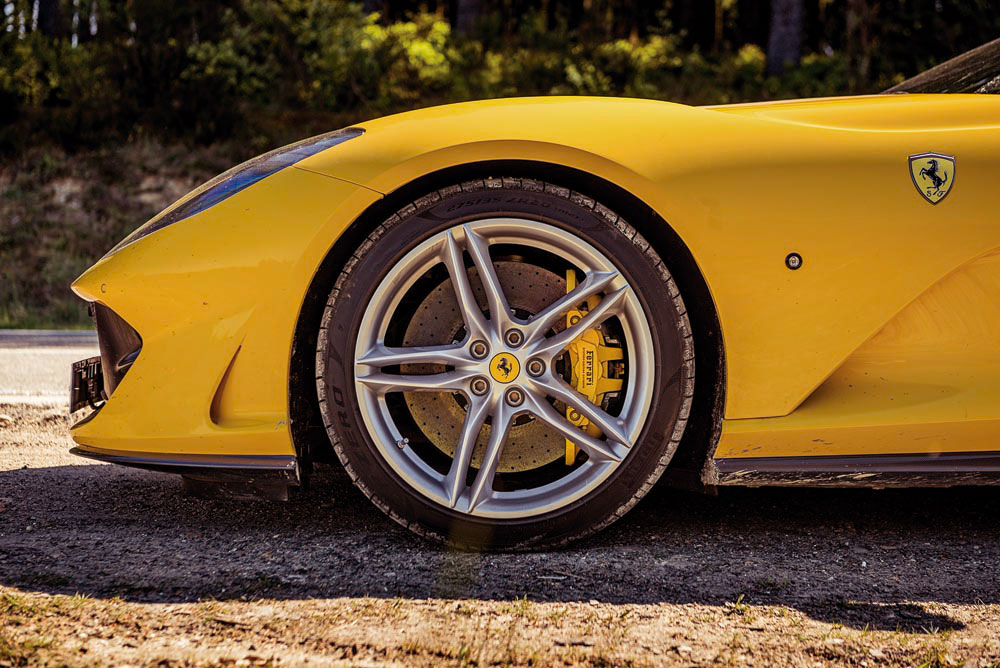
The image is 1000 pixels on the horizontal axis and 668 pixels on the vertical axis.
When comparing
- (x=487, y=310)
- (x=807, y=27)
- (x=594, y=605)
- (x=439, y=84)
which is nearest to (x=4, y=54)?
(x=439, y=84)

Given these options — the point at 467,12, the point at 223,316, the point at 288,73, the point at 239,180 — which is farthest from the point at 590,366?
the point at 467,12

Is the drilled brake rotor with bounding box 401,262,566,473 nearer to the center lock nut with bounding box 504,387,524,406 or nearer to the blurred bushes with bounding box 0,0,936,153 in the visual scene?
the center lock nut with bounding box 504,387,524,406

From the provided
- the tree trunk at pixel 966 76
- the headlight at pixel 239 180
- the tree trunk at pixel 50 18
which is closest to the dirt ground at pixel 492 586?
the headlight at pixel 239 180

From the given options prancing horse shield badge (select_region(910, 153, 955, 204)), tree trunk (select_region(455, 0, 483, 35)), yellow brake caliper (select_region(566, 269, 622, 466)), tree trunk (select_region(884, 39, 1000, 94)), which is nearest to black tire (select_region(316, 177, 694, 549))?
yellow brake caliper (select_region(566, 269, 622, 466))

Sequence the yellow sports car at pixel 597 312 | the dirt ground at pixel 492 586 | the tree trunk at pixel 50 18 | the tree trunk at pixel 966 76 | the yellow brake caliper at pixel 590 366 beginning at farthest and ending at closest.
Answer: the tree trunk at pixel 50 18
the tree trunk at pixel 966 76
the yellow brake caliper at pixel 590 366
the yellow sports car at pixel 597 312
the dirt ground at pixel 492 586

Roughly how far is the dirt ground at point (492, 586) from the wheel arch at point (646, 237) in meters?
0.27

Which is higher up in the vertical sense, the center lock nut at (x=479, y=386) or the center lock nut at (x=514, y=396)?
the center lock nut at (x=479, y=386)

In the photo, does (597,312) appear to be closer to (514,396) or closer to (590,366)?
(590,366)

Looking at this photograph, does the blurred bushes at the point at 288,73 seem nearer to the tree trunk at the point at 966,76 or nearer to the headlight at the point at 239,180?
the tree trunk at the point at 966,76

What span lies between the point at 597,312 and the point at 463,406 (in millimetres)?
421

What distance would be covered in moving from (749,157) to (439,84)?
10.6 m

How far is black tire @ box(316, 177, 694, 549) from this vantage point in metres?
2.03

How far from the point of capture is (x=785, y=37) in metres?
13.4

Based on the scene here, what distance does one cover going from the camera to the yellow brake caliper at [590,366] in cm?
213
